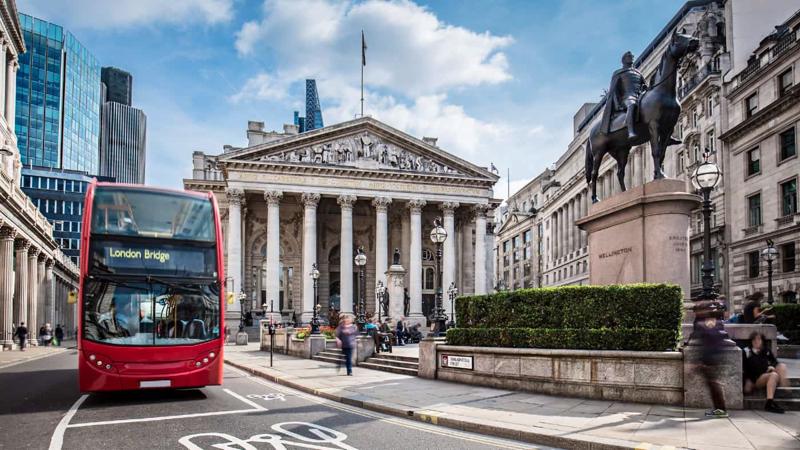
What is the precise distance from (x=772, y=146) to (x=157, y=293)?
3615 centimetres

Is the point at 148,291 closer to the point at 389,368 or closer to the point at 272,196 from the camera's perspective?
the point at 389,368

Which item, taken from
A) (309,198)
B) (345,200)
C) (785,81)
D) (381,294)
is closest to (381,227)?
(345,200)

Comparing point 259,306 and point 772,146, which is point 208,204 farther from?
point 259,306

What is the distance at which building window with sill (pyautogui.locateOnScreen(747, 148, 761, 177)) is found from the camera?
3909 centimetres

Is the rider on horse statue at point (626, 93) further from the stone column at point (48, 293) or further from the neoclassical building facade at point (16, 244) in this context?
the stone column at point (48, 293)

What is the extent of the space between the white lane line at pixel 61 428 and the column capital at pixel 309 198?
40.6 meters

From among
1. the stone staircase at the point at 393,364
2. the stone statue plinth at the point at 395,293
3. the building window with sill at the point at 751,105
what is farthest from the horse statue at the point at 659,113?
the building window with sill at the point at 751,105

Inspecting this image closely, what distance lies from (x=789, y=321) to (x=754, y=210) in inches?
851

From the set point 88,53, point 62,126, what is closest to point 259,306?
point 62,126

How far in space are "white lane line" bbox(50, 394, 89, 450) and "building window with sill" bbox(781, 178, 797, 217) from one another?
3600cm

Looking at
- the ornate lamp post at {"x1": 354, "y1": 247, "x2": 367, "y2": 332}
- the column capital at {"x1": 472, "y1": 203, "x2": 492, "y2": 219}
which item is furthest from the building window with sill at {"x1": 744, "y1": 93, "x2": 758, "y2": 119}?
the ornate lamp post at {"x1": 354, "y1": 247, "x2": 367, "y2": 332}

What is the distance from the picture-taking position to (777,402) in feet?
35.8

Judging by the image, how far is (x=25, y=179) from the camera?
104m

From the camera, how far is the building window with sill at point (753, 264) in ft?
128
